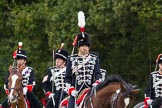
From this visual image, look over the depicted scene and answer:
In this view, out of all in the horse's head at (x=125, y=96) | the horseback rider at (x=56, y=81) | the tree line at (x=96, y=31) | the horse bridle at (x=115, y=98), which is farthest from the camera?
the tree line at (x=96, y=31)

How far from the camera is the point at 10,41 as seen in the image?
1180 inches

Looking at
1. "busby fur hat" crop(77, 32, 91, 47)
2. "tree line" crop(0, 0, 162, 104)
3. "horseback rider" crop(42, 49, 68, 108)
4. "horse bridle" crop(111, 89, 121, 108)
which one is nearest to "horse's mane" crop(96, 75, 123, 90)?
"horse bridle" crop(111, 89, 121, 108)

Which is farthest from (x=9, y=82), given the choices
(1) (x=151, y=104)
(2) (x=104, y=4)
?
(2) (x=104, y=4)

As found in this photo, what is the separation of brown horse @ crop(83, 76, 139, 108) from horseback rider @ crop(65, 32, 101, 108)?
0.67 metres

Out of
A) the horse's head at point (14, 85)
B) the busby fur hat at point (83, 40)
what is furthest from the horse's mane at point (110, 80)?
the horse's head at point (14, 85)

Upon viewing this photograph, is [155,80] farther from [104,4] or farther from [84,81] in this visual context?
[104,4]

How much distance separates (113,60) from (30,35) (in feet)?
11.0

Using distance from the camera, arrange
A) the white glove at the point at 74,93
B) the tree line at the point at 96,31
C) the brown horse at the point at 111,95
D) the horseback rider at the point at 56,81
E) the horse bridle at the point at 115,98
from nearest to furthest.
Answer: the brown horse at the point at 111,95
the horse bridle at the point at 115,98
the white glove at the point at 74,93
the horseback rider at the point at 56,81
the tree line at the point at 96,31

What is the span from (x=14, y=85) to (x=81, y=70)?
1.49m

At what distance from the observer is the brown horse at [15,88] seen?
56.0ft

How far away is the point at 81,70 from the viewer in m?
16.7

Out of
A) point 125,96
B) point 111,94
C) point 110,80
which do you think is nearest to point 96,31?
point 110,80

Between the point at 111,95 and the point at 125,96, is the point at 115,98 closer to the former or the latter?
the point at 125,96

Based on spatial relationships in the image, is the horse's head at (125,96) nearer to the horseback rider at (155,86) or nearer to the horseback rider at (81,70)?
the horseback rider at (81,70)
